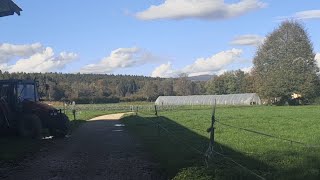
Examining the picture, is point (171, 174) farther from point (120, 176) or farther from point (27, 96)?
point (27, 96)

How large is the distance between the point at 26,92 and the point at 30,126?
2.62 meters

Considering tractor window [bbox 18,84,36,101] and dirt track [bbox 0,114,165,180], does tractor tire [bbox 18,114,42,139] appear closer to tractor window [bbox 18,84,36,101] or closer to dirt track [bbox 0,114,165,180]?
tractor window [bbox 18,84,36,101]

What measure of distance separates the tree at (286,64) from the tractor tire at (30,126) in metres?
70.9

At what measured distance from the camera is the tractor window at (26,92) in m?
22.6

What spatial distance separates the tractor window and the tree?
6887 centimetres

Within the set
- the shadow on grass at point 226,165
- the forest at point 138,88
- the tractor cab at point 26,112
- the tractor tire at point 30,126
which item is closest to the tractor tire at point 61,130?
the tractor cab at point 26,112

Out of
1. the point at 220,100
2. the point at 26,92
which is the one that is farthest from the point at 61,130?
the point at 220,100

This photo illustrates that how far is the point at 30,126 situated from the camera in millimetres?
21062

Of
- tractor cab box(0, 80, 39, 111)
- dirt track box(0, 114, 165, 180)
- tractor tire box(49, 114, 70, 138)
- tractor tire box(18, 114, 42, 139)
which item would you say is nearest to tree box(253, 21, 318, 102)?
tractor tire box(49, 114, 70, 138)

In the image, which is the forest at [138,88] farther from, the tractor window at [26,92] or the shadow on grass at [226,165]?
the shadow on grass at [226,165]

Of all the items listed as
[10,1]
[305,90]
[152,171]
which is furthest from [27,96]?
[305,90]

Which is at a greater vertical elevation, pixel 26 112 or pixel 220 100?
pixel 26 112

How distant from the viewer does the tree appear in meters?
86.9

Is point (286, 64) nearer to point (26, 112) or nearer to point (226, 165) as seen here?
point (26, 112)
